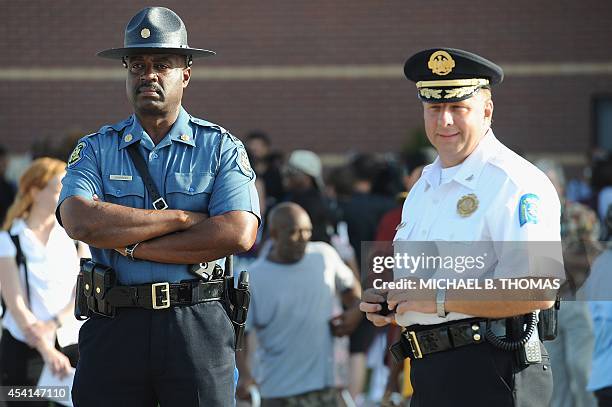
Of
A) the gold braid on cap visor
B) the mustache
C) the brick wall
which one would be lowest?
the gold braid on cap visor

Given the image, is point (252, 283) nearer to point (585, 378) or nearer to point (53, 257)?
point (53, 257)

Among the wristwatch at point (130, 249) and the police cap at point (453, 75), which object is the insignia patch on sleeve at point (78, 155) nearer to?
the wristwatch at point (130, 249)

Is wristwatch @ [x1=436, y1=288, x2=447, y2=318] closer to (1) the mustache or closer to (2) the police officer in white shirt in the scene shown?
(2) the police officer in white shirt

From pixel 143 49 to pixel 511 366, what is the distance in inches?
77.8

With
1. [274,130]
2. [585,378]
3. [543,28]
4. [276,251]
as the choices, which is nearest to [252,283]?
[276,251]

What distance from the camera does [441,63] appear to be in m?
4.30

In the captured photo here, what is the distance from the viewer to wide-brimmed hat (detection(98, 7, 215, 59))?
4.52 metres

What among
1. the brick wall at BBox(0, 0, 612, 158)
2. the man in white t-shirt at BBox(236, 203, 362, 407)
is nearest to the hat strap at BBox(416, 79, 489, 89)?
the man in white t-shirt at BBox(236, 203, 362, 407)

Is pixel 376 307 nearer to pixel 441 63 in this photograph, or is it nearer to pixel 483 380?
pixel 483 380

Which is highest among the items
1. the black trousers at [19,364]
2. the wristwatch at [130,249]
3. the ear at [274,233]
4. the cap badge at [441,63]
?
the cap badge at [441,63]

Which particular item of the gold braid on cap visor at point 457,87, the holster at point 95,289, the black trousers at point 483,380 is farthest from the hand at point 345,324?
the gold braid on cap visor at point 457,87

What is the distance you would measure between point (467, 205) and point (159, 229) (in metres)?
1.23

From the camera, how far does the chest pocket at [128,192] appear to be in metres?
4.46

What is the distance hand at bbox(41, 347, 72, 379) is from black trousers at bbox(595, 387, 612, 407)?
298 centimetres
